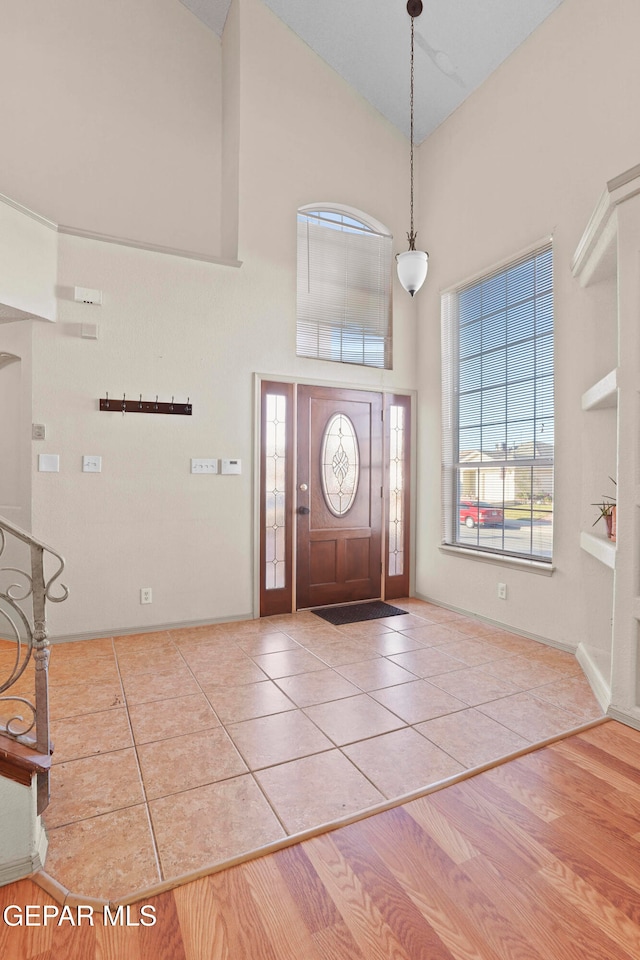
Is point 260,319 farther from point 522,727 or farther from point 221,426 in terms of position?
point 522,727

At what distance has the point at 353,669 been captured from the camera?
330cm

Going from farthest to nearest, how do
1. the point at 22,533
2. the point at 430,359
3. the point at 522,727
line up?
the point at 430,359 < the point at 522,727 < the point at 22,533

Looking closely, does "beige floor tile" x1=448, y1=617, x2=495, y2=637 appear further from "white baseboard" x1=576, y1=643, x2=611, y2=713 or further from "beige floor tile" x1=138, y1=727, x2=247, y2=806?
"beige floor tile" x1=138, y1=727, x2=247, y2=806

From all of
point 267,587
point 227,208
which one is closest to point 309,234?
point 227,208

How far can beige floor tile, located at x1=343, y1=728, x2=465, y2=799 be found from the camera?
2059 millimetres

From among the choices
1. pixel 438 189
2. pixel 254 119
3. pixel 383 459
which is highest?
pixel 254 119

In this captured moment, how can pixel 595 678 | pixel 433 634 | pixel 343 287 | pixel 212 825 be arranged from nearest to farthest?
1. pixel 212 825
2. pixel 595 678
3. pixel 433 634
4. pixel 343 287

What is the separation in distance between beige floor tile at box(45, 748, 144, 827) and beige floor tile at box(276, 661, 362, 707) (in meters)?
0.94

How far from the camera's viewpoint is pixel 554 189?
3.65m

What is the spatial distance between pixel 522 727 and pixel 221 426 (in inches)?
121

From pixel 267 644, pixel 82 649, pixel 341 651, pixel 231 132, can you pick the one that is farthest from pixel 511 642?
pixel 231 132

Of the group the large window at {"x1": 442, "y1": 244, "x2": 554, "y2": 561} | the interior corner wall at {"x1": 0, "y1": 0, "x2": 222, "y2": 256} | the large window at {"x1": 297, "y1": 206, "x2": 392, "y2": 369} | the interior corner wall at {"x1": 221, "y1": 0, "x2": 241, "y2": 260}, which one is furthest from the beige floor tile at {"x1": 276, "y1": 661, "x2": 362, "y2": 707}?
the interior corner wall at {"x1": 0, "y1": 0, "x2": 222, "y2": 256}

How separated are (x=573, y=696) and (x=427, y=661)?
35.5 inches

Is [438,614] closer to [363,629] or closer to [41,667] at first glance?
[363,629]
